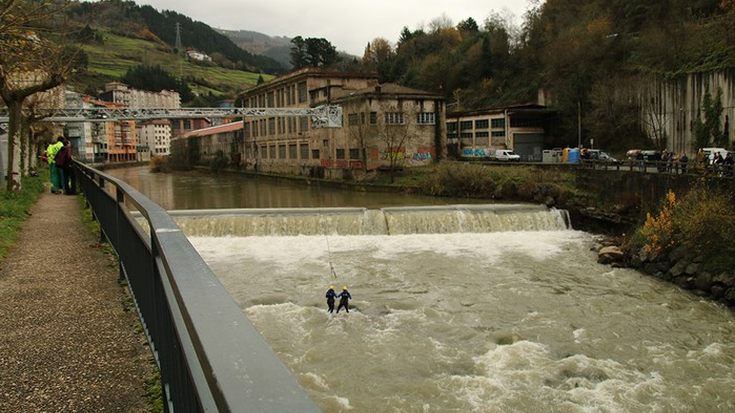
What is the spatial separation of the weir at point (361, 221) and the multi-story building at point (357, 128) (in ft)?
54.6

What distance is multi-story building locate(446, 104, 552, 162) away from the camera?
46.4 meters

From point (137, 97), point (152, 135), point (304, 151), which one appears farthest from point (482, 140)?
point (137, 97)

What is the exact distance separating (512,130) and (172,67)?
134484 mm

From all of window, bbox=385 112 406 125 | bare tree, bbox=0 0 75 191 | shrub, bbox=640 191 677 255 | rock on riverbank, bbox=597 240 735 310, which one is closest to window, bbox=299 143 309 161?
window, bbox=385 112 406 125

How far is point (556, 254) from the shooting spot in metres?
19.5

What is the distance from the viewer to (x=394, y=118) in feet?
138

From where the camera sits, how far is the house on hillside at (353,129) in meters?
41.6

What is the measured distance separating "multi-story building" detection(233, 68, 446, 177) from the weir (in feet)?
54.6

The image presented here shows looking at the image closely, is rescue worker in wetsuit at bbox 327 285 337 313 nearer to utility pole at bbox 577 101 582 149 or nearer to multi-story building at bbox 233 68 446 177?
multi-story building at bbox 233 68 446 177

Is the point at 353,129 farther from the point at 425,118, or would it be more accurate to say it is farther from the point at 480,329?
the point at 480,329

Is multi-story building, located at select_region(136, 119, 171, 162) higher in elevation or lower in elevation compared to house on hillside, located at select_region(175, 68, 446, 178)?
higher

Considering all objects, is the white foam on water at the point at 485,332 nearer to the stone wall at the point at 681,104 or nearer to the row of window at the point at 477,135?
the stone wall at the point at 681,104

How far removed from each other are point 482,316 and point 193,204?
79.3 feet

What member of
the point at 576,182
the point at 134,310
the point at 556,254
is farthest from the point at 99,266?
the point at 576,182
